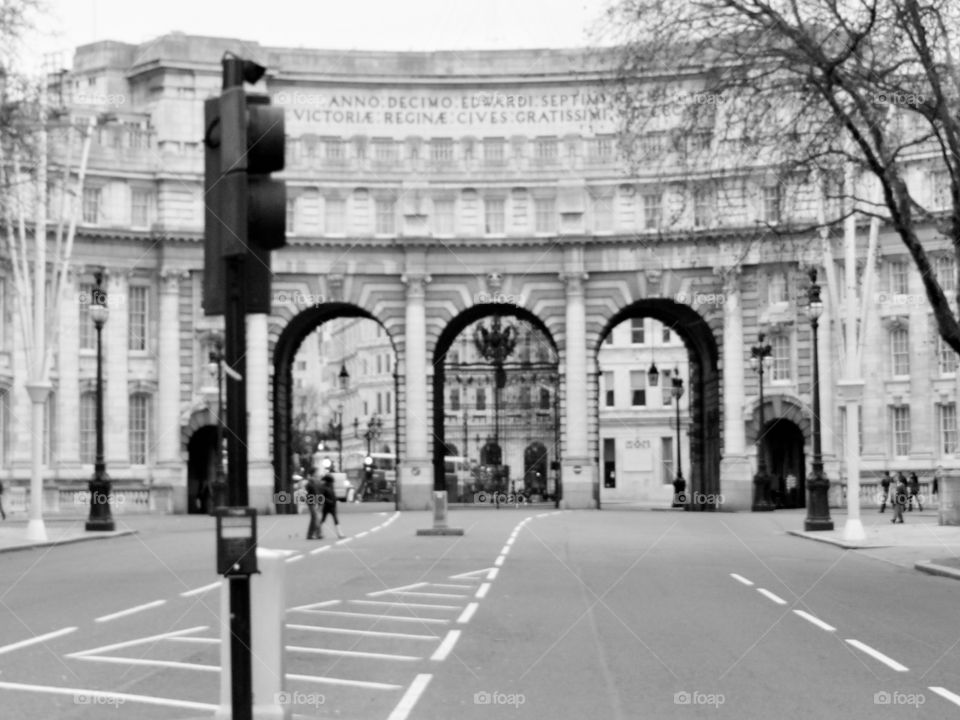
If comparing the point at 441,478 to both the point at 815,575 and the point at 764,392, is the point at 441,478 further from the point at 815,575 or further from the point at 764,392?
the point at 815,575

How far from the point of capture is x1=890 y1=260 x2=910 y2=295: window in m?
68.2

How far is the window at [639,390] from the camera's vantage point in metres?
113

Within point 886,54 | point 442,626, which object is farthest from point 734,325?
point 442,626

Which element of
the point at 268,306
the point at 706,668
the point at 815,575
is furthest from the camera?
the point at 815,575

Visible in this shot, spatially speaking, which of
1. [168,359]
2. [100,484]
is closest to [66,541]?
[100,484]

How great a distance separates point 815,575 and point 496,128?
4823cm

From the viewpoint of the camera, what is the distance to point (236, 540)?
881 centimetres

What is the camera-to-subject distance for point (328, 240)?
237 ft

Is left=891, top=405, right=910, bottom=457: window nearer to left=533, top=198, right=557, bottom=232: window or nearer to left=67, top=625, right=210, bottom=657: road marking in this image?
left=533, top=198, right=557, bottom=232: window

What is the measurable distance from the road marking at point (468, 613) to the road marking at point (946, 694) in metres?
6.35

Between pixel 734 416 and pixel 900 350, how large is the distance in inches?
294

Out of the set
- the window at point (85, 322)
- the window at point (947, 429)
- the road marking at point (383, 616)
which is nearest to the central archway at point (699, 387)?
the window at point (947, 429)

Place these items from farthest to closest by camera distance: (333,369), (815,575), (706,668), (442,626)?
(333,369)
(815,575)
(442,626)
(706,668)

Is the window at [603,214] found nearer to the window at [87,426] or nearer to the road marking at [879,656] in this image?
the window at [87,426]
